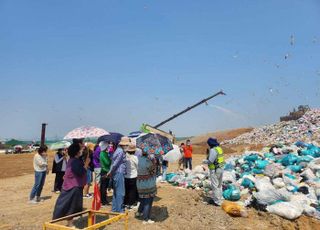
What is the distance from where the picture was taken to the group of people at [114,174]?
5891 millimetres

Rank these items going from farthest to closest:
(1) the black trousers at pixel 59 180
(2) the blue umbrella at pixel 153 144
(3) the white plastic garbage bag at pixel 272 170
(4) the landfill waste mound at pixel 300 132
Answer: (4) the landfill waste mound at pixel 300 132 → (3) the white plastic garbage bag at pixel 272 170 → (1) the black trousers at pixel 59 180 → (2) the blue umbrella at pixel 153 144

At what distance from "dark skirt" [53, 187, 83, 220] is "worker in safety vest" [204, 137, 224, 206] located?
3.66m

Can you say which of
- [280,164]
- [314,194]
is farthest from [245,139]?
[314,194]

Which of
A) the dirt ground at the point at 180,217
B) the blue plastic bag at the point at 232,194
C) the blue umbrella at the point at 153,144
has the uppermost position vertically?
the blue umbrella at the point at 153,144

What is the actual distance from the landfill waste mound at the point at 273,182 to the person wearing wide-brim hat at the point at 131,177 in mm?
2173

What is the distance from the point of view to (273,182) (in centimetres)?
1016

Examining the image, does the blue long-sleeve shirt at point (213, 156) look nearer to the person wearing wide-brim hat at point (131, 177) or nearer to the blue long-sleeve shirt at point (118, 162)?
the person wearing wide-brim hat at point (131, 177)

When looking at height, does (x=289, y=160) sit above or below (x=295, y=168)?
above

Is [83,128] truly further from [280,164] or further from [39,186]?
[280,164]

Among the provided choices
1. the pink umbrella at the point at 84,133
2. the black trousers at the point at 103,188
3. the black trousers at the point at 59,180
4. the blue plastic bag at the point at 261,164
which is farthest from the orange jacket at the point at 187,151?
the pink umbrella at the point at 84,133

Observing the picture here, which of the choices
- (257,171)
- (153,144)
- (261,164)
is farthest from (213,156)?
(261,164)

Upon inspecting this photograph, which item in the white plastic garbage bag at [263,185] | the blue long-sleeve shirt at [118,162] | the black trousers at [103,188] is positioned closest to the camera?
the blue long-sleeve shirt at [118,162]

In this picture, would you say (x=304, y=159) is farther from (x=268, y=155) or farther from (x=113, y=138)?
(x=113, y=138)

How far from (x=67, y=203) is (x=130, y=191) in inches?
95.6
